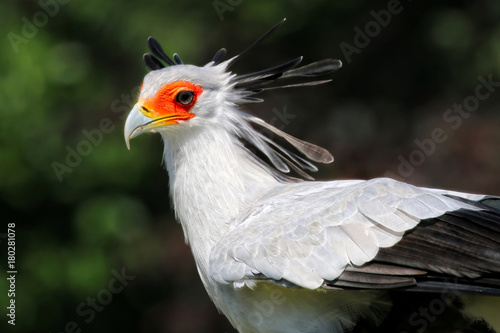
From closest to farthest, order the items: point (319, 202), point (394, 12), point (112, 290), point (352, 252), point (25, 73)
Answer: point (352, 252) < point (319, 202) < point (25, 73) < point (112, 290) < point (394, 12)

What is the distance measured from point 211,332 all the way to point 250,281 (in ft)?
13.5

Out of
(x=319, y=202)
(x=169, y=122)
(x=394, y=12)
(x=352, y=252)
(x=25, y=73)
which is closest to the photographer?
(x=352, y=252)

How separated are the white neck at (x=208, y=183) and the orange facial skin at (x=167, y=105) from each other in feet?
0.33

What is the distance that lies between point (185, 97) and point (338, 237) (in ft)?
3.44

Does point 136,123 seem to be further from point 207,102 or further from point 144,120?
point 207,102

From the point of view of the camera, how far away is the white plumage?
9.57 ft

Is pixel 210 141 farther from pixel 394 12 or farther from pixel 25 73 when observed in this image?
pixel 394 12

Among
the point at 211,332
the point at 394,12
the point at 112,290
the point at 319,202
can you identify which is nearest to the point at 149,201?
the point at 112,290

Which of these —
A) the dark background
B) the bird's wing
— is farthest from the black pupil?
the dark background

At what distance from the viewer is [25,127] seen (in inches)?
279

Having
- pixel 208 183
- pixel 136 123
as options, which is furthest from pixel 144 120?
pixel 208 183

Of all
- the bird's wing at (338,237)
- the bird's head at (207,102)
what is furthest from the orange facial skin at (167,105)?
the bird's wing at (338,237)

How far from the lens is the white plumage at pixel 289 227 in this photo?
292cm

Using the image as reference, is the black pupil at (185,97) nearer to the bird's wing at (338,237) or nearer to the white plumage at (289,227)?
the white plumage at (289,227)
